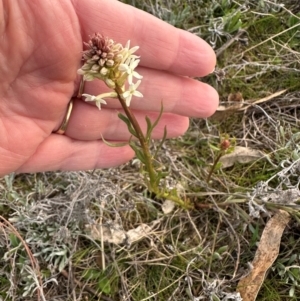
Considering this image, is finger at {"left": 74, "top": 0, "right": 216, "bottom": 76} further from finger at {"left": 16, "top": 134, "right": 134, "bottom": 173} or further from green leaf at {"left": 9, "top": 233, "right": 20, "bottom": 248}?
green leaf at {"left": 9, "top": 233, "right": 20, "bottom": 248}

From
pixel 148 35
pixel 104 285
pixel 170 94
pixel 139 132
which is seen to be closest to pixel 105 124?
pixel 170 94

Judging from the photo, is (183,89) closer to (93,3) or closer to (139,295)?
(93,3)

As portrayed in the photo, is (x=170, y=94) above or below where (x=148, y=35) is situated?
below

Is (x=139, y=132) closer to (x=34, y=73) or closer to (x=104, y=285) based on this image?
(x=34, y=73)

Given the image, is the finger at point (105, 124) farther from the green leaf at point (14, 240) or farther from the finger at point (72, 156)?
the green leaf at point (14, 240)

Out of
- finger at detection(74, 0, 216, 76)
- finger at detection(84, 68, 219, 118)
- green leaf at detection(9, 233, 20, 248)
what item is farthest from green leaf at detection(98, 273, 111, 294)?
finger at detection(74, 0, 216, 76)

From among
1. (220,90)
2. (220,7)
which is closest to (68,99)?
(220,90)

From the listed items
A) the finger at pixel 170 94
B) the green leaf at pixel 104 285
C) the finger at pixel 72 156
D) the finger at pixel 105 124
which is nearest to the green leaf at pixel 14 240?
the finger at pixel 72 156
